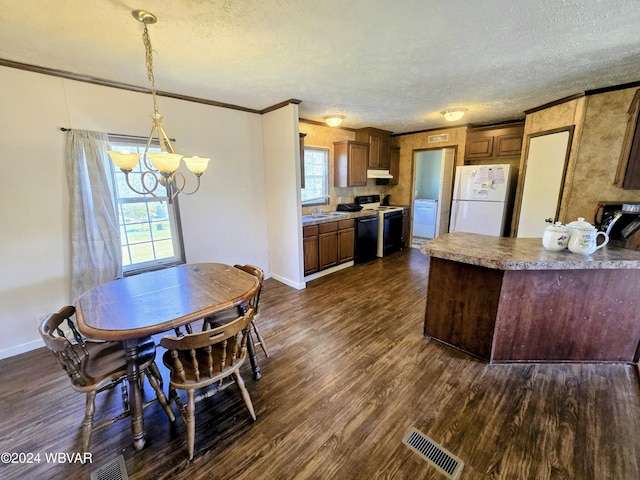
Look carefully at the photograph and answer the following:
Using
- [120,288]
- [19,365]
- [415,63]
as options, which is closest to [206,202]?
[120,288]

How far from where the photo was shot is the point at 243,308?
6.52 feet

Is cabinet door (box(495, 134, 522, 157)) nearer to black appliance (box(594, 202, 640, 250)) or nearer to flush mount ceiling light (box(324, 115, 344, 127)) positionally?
black appliance (box(594, 202, 640, 250))

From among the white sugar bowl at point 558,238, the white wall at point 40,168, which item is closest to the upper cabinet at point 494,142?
the white sugar bowl at point 558,238

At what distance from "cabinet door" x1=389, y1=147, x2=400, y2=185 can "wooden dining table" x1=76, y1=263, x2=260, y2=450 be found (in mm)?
4526

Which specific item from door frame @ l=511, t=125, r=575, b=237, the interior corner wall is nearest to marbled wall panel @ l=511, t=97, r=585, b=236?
door frame @ l=511, t=125, r=575, b=237

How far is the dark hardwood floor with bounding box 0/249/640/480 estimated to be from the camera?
1.42 metres

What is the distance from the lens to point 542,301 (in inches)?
Result: 81.4

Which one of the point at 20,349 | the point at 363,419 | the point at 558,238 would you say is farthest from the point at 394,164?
the point at 20,349

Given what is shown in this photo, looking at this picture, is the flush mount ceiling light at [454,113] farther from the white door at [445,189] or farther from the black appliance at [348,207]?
the black appliance at [348,207]

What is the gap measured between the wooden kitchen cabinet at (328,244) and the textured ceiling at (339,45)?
1.85 metres

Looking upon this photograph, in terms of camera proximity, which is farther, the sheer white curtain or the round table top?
the sheer white curtain

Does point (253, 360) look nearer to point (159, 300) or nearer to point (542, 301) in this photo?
point (159, 300)

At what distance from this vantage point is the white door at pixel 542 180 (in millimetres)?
3314

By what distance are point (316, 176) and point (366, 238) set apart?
4.77 ft
